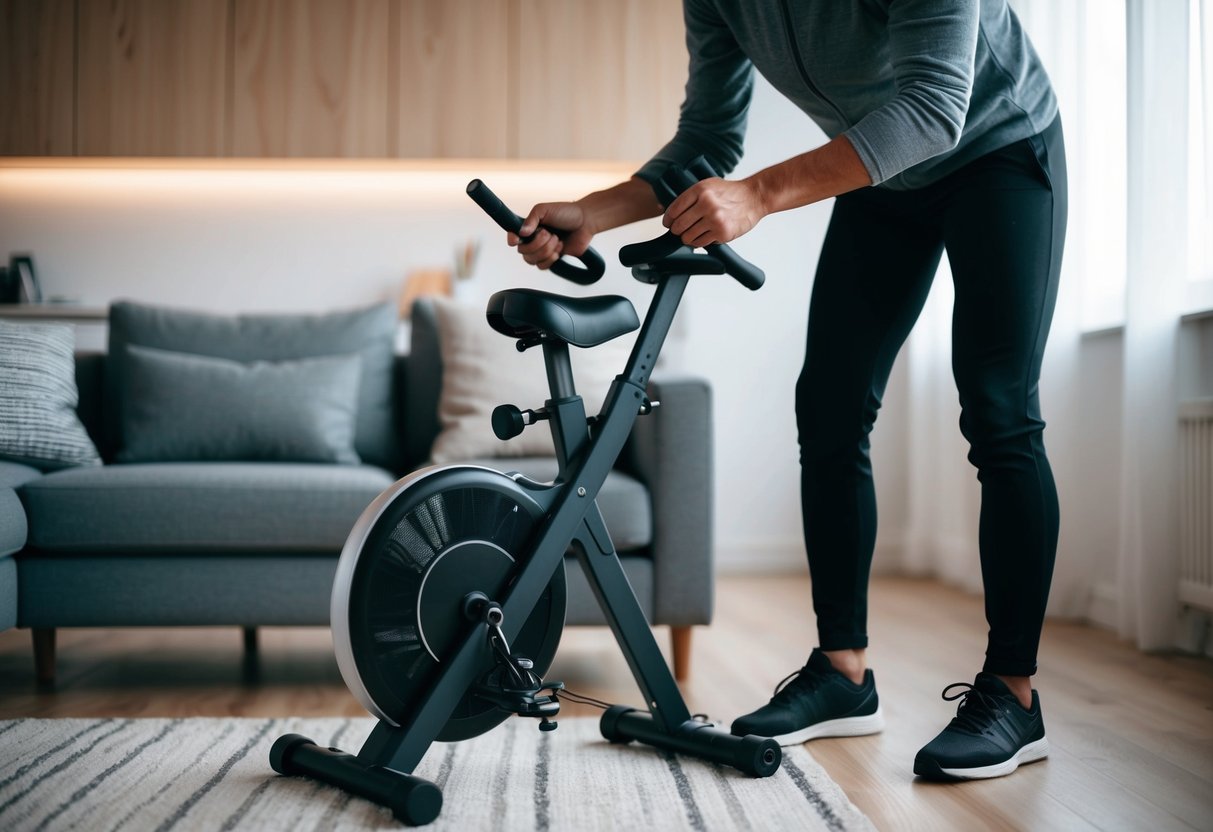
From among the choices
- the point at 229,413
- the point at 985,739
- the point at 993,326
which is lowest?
the point at 985,739

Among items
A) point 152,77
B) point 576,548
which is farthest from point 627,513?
point 152,77

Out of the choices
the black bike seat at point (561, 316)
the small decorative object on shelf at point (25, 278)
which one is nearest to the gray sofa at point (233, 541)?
the black bike seat at point (561, 316)

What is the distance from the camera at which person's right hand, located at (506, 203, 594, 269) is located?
143cm

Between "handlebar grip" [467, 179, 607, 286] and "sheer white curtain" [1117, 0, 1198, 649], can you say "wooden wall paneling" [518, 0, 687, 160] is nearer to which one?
"sheer white curtain" [1117, 0, 1198, 649]

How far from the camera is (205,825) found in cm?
121

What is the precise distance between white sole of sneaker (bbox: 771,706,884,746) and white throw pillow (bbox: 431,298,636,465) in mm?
967

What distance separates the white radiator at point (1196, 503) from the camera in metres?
2.26

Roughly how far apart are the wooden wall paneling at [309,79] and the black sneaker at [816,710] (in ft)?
8.78

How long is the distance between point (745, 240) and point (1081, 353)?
1.30 meters

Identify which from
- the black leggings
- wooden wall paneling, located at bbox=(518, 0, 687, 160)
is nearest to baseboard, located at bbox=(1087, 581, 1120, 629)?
the black leggings

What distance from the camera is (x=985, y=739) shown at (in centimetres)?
143

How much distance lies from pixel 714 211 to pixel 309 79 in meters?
2.87

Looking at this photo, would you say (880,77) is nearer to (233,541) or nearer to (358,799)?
(358,799)

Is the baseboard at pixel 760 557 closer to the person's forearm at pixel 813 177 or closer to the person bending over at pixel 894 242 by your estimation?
the person bending over at pixel 894 242
